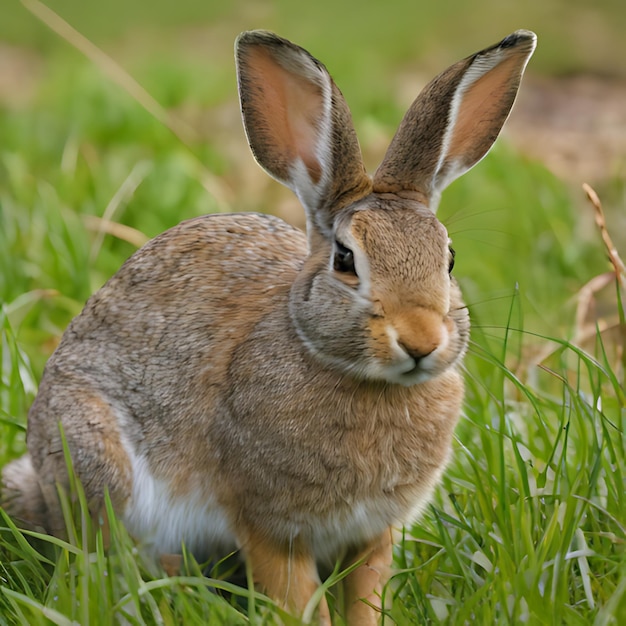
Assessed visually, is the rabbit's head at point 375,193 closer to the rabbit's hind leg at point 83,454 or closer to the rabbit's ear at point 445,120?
the rabbit's ear at point 445,120

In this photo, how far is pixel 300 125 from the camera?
3.89 meters

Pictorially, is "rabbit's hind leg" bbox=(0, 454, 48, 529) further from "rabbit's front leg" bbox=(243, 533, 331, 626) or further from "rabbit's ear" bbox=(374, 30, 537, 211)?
"rabbit's ear" bbox=(374, 30, 537, 211)

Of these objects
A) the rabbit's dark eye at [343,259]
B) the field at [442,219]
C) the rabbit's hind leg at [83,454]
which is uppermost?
the rabbit's dark eye at [343,259]

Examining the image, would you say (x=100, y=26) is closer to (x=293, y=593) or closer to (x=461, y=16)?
(x=461, y=16)

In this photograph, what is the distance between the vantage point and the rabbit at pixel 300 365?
11.4ft

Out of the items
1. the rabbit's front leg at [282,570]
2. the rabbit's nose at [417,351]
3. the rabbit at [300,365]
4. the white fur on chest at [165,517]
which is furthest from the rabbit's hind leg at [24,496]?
the rabbit's nose at [417,351]

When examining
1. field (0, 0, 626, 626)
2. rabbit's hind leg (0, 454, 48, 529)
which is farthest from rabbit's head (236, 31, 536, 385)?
rabbit's hind leg (0, 454, 48, 529)

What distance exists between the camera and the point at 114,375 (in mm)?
4176

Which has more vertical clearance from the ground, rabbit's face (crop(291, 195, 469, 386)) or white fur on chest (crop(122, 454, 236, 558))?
rabbit's face (crop(291, 195, 469, 386))

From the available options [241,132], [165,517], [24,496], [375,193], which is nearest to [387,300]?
[375,193]

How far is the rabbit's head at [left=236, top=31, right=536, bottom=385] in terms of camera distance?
3.37 meters

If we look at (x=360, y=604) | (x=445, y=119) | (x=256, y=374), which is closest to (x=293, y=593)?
(x=360, y=604)

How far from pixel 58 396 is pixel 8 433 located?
0.74m

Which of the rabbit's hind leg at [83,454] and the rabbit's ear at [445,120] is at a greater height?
the rabbit's ear at [445,120]
